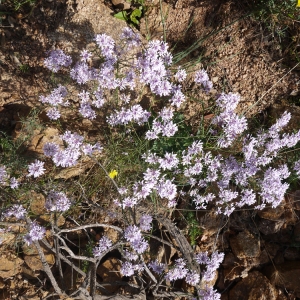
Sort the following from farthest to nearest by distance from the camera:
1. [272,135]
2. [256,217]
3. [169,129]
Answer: [256,217], [272,135], [169,129]

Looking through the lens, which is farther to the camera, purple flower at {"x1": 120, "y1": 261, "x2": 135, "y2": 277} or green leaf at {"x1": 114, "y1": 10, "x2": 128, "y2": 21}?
green leaf at {"x1": 114, "y1": 10, "x2": 128, "y2": 21}

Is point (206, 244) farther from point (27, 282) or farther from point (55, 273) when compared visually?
point (27, 282)

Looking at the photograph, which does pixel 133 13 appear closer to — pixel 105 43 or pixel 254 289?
pixel 105 43

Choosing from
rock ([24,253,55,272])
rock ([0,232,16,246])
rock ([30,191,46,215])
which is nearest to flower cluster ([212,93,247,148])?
rock ([30,191,46,215])

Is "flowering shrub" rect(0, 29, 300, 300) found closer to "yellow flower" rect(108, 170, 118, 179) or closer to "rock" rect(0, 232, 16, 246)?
"yellow flower" rect(108, 170, 118, 179)

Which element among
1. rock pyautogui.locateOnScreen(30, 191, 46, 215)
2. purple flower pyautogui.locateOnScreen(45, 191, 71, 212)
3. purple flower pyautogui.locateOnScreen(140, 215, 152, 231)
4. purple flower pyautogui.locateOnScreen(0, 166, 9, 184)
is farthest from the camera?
rock pyautogui.locateOnScreen(30, 191, 46, 215)

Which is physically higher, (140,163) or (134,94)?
(134,94)

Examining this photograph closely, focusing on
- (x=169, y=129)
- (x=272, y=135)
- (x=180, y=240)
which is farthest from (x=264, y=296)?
(x=169, y=129)
